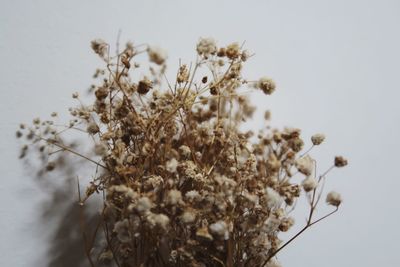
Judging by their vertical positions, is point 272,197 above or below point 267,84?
below

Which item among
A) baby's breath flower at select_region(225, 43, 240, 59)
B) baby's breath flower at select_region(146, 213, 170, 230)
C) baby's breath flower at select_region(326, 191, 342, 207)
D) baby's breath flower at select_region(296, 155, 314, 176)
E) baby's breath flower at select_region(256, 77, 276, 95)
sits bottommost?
baby's breath flower at select_region(326, 191, 342, 207)

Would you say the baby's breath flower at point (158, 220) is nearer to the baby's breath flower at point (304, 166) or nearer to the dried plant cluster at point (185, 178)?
the dried plant cluster at point (185, 178)

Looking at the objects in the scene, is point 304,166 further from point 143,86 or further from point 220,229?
point 143,86

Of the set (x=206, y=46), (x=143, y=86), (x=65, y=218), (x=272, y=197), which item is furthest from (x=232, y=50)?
(x=65, y=218)

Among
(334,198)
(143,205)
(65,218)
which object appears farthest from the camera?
(65,218)

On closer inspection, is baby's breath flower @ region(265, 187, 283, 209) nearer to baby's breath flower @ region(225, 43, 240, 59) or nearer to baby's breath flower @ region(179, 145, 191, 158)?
baby's breath flower @ region(179, 145, 191, 158)

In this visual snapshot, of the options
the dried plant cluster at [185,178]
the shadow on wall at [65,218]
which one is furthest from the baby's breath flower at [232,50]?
the shadow on wall at [65,218]

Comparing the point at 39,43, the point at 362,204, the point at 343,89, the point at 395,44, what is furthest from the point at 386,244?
the point at 39,43

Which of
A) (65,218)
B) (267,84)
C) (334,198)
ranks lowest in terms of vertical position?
(334,198)

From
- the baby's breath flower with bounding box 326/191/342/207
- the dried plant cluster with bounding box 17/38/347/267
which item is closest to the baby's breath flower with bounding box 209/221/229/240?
the dried plant cluster with bounding box 17/38/347/267
